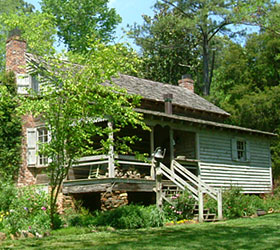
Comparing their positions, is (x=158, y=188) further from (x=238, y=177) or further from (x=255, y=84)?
(x=255, y=84)

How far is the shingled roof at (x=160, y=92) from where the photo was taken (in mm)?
22922

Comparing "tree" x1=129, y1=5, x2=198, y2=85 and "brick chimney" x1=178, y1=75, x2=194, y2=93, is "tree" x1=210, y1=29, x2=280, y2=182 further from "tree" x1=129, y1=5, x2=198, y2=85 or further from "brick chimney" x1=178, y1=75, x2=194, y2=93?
"tree" x1=129, y1=5, x2=198, y2=85

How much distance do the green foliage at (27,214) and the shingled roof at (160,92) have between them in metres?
9.15

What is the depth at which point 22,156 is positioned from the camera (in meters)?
20.3

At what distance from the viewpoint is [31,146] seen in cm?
1980

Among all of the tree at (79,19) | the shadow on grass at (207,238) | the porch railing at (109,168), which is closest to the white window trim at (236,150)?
the porch railing at (109,168)

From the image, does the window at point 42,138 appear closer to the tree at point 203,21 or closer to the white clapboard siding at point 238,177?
the white clapboard siding at point 238,177

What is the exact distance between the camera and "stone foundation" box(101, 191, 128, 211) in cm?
1565

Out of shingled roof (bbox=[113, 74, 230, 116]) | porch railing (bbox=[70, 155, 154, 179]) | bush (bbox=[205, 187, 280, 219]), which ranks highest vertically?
shingled roof (bbox=[113, 74, 230, 116])

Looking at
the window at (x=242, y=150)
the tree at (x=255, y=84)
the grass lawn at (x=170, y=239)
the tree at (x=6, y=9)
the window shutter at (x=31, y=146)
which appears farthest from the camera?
the tree at (x=6, y=9)

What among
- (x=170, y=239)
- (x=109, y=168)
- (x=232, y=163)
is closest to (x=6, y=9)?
(x=232, y=163)

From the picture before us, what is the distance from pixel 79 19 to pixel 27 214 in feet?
95.3

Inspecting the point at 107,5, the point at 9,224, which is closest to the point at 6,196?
the point at 9,224

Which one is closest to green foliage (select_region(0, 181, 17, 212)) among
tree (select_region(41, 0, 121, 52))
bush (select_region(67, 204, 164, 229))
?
bush (select_region(67, 204, 164, 229))
